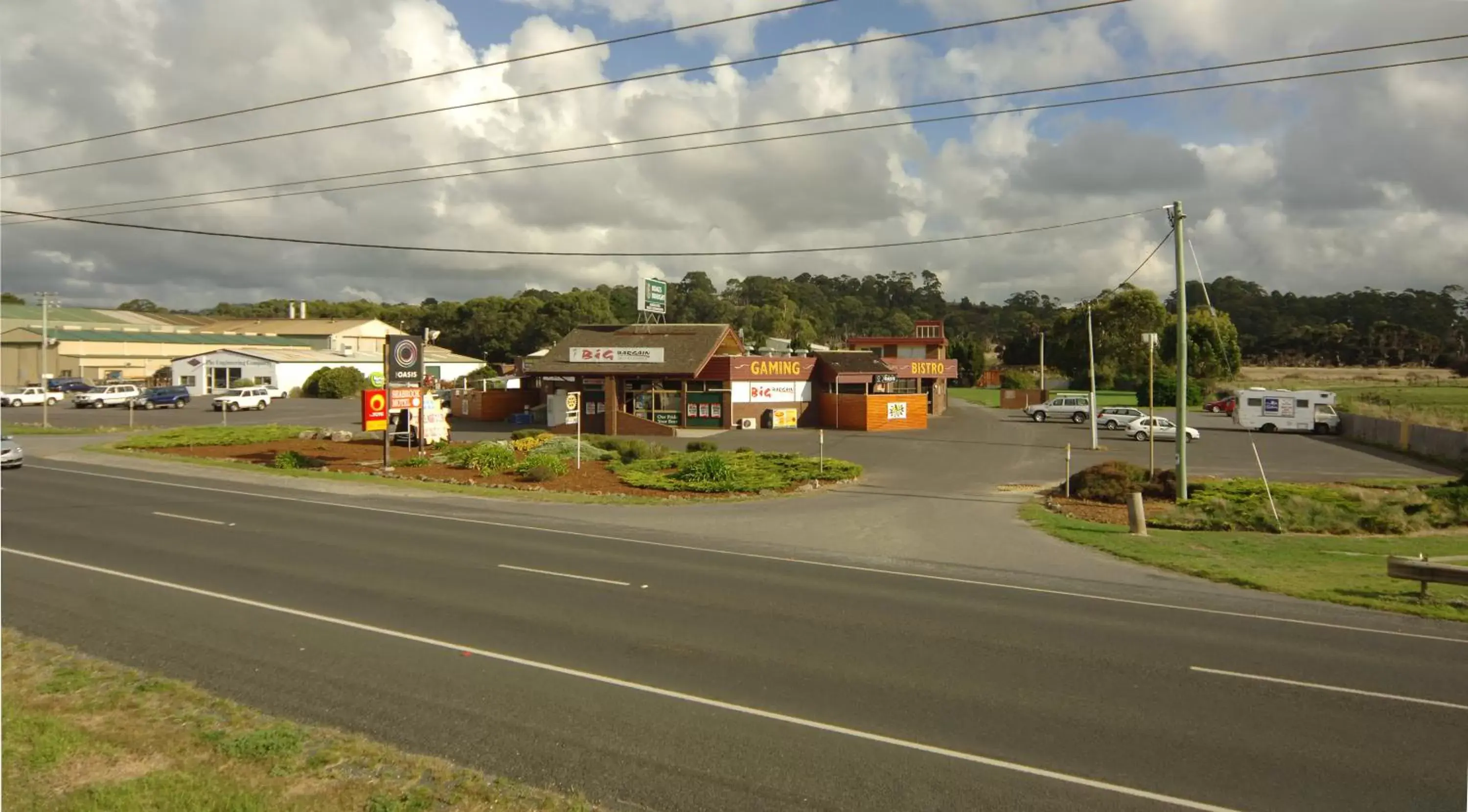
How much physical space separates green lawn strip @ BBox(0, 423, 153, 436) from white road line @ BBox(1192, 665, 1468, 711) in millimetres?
47892

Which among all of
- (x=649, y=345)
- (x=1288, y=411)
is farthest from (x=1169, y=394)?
(x=649, y=345)

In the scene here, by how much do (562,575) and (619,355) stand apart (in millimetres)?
33572

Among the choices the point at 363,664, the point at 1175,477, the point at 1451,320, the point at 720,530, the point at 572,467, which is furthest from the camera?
the point at 1451,320

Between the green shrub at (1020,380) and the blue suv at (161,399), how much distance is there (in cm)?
7524

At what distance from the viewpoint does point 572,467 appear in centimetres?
3042

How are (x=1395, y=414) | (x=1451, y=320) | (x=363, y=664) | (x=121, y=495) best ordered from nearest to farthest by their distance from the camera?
(x=363, y=664) < (x=121, y=495) < (x=1395, y=414) < (x=1451, y=320)

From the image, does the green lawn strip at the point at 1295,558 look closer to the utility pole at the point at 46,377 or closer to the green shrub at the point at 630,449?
the green shrub at the point at 630,449

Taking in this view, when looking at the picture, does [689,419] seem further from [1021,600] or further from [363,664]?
[363,664]

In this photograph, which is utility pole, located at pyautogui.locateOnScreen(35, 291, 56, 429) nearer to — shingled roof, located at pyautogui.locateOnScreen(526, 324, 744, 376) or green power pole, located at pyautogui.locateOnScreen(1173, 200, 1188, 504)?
shingled roof, located at pyautogui.locateOnScreen(526, 324, 744, 376)

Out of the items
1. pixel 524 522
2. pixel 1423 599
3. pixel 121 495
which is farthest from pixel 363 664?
pixel 121 495

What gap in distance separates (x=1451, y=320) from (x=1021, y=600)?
149681 mm

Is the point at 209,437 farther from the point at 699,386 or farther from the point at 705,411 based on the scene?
the point at 705,411

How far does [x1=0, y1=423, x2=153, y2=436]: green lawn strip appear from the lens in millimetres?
44219

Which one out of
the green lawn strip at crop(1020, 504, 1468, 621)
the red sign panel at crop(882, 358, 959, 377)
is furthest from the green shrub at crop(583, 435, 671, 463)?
the red sign panel at crop(882, 358, 959, 377)
